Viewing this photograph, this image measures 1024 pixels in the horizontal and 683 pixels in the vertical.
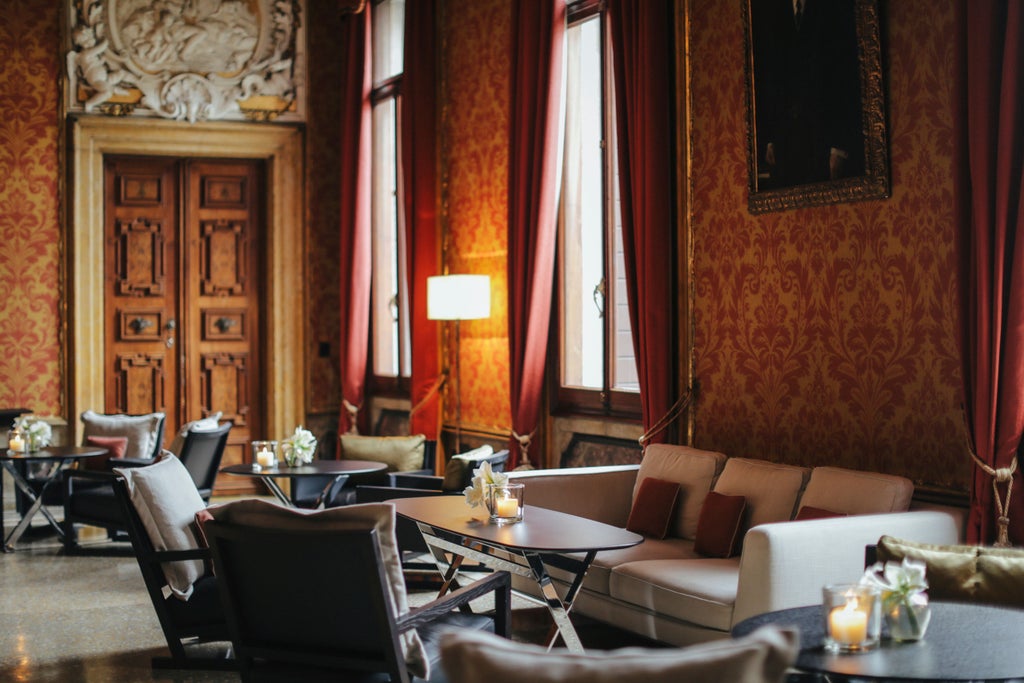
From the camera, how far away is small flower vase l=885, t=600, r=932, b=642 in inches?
99.5

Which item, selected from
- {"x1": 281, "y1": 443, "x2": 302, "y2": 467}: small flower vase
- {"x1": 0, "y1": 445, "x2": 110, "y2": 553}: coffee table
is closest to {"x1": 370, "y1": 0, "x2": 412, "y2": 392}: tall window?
{"x1": 281, "y1": 443, "x2": 302, "y2": 467}: small flower vase

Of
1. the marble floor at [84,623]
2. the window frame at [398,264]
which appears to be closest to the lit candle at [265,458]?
the marble floor at [84,623]

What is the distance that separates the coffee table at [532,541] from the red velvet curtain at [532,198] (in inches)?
84.0

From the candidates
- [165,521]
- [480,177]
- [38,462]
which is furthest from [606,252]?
[38,462]

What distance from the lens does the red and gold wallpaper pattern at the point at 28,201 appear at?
8750 mm

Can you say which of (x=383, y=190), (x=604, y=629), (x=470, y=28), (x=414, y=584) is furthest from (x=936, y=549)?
(x=383, y=190)

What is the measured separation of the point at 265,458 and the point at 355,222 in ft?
9.50

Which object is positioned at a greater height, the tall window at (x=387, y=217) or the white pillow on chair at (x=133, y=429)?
the tall window at (x=387, y=217)

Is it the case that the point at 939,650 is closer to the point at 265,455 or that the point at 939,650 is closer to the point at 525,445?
the point at 525,445

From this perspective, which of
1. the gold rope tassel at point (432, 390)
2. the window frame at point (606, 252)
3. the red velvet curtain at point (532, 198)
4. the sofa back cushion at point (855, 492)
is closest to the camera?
the sofa back cushion at point (855, 492)

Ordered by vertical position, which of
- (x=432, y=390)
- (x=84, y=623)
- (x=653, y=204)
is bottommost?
(x=84, y=623)

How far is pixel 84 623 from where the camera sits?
5340 millimetres

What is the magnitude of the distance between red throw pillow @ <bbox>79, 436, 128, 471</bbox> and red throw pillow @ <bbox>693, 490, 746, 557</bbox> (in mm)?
4352

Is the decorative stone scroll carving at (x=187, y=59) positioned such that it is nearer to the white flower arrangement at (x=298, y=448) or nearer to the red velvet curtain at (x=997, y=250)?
the white flower arrangement at (x=298, y=448)
